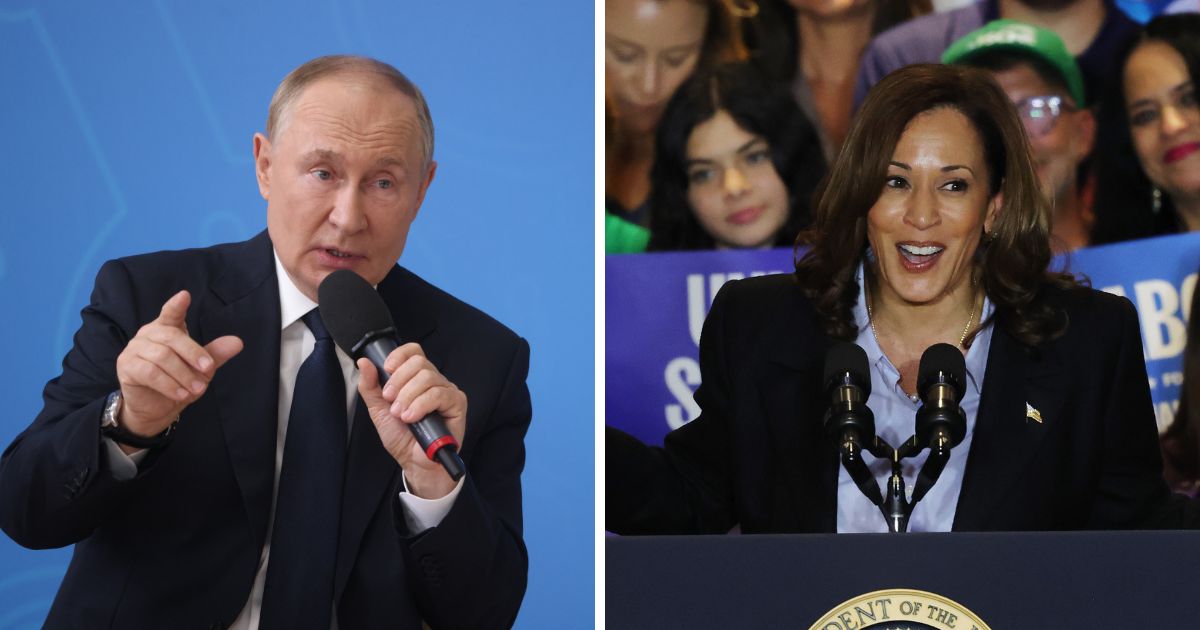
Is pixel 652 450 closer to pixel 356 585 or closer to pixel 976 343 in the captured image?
pixel 976 343

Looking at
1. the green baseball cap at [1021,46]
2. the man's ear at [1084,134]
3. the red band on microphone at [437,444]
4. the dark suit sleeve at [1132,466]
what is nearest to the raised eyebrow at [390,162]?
the red band on microphone at [437,444]

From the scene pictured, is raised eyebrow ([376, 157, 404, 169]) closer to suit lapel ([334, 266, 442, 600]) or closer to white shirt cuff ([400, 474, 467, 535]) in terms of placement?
suit lapel ([334, 266, 442, 600])

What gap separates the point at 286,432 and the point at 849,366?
1100 mm

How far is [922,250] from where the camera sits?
3.18 m

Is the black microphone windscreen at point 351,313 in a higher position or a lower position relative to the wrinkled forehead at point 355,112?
lower

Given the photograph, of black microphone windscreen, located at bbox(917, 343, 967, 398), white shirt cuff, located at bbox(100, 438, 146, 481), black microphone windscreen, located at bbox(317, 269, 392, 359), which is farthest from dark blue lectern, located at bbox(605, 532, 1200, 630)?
white shirt cuff, located at bbox(100, 438, 146, 481)

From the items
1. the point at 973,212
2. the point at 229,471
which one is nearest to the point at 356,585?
the point at 229,471

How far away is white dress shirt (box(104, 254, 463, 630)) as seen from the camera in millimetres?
2311

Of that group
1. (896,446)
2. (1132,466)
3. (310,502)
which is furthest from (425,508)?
(1132,466)

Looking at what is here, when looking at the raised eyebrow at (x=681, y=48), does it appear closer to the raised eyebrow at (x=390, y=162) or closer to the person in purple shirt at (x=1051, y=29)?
the person in purple shirt at (x=1051, y=29)

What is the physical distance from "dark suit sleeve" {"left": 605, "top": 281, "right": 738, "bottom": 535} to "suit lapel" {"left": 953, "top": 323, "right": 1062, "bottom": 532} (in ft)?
2.00

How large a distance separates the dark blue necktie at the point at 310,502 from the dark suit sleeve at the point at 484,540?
17cm

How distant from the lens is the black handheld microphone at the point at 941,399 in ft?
7.30

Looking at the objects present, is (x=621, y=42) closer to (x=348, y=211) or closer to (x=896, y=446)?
(x=348, y=211)
